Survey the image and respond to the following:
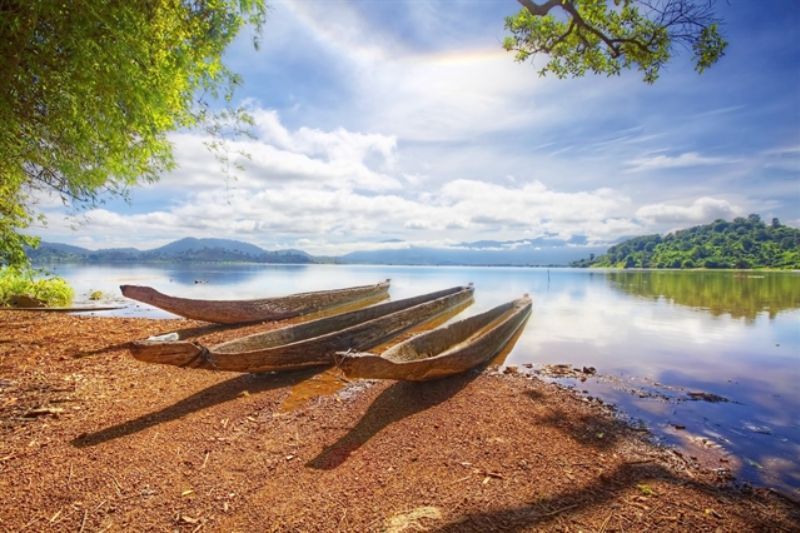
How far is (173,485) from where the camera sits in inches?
137

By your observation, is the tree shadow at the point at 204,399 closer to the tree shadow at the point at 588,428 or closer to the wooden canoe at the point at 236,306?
the tree shadow at the point at 588,428

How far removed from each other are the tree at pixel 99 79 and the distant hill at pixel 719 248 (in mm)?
118223

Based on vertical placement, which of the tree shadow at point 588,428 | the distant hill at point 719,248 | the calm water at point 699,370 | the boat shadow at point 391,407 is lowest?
the calm water at point 699,370

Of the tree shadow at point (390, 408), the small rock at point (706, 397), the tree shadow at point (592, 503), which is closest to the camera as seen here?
the tree shadow at point (592, 503)

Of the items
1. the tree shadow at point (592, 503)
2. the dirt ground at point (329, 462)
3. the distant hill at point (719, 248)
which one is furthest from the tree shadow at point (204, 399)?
the distant hill at point (719, 248)

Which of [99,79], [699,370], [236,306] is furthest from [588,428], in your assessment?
[236,306]

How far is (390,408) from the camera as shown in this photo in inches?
219

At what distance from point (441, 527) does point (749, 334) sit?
1642 cm

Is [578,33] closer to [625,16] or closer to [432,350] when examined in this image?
[625,16]

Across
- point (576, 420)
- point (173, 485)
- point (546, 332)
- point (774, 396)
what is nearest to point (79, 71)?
point (173, 485)

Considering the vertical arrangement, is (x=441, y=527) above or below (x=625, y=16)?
below

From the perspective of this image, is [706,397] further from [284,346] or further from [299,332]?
[299,332]

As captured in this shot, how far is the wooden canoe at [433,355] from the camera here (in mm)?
4641

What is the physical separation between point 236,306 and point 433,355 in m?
7.33
